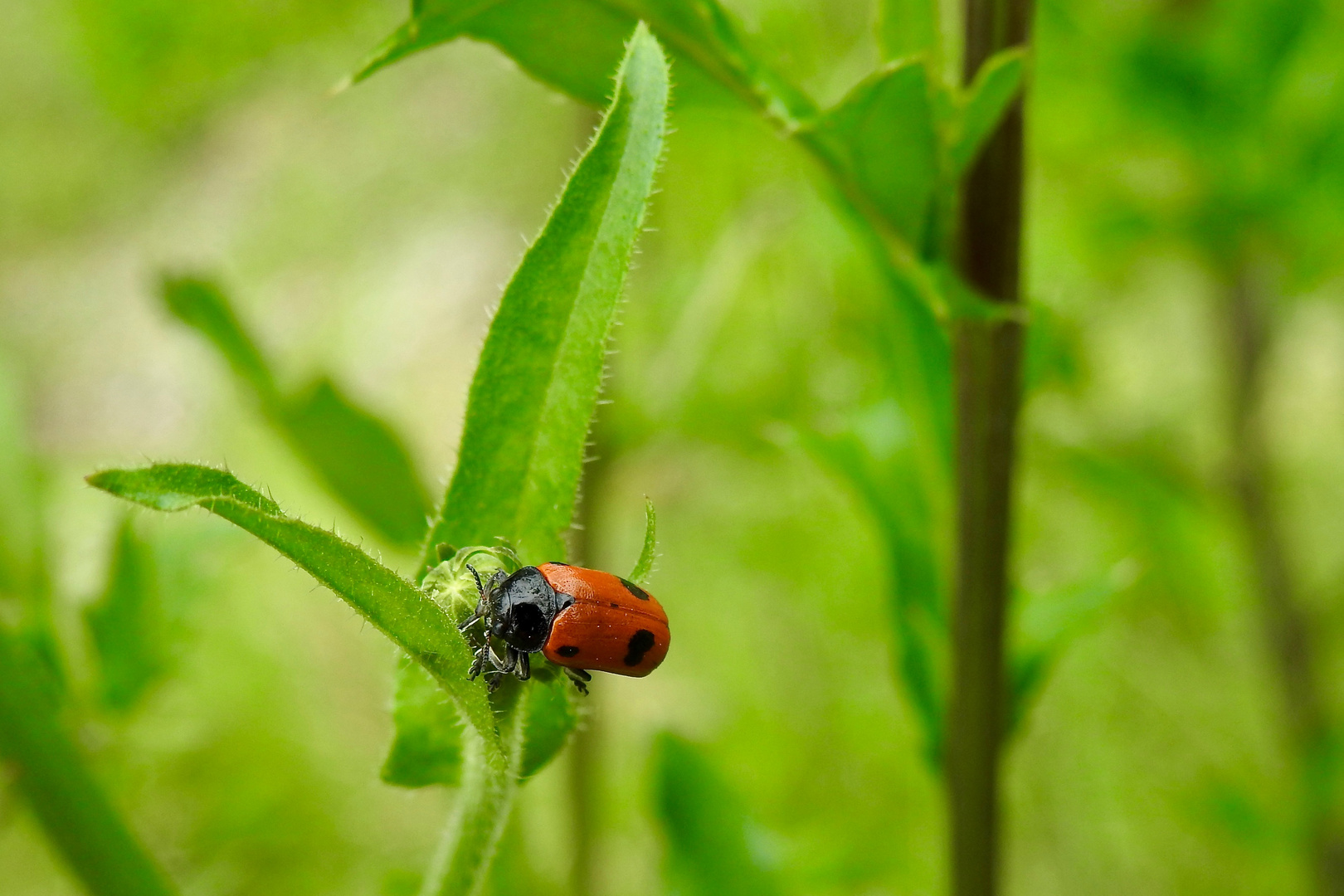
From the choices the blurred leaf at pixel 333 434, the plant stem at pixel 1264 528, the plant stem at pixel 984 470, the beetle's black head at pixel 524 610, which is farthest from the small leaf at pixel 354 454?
the plant stem at pixel 1264 528

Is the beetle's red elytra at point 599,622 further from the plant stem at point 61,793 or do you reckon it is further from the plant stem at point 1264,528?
the plant stem at point 1264,528

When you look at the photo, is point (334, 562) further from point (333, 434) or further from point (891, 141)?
point (333, 434)

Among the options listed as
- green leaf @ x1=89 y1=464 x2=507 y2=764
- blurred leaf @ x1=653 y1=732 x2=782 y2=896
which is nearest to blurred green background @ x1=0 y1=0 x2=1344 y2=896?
blurred leaf @ x1=653 y1=732 x2=782 y2=896

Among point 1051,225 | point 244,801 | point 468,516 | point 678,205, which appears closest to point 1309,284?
point 1051,225

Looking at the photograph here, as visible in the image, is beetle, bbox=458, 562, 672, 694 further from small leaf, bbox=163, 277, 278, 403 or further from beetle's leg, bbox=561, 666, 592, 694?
small leaf, bbox=163, 277, 278, 403

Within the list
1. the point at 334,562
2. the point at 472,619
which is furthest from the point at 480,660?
the point at 334,562
